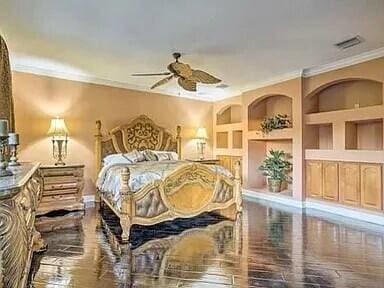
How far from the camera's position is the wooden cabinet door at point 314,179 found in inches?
262

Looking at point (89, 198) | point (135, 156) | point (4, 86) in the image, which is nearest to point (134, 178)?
point (4, 86)

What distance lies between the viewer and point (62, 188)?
21.7 feet

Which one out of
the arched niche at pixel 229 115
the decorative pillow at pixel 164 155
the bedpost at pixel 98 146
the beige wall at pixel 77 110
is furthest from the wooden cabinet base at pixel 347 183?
the bedpost at pixel 98 146

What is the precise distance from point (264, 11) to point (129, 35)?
1.89 meters

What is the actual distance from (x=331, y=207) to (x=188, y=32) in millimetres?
4100

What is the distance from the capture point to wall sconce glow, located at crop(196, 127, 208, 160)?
919 cm

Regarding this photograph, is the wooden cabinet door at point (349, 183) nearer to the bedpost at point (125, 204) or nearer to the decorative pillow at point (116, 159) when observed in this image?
the bedpost at point (125, 204)

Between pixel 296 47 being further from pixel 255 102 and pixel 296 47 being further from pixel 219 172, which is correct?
pixel 255 102

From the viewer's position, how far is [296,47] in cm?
530

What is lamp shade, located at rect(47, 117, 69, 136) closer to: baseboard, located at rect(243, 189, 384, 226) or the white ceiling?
the white ceiling

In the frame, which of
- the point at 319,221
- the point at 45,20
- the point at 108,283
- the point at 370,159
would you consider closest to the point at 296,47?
the point at 370,159

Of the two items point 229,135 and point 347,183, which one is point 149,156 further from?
point 347,183

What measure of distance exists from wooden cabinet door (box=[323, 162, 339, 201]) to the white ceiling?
190 cm

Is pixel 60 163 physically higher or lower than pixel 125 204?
higher
